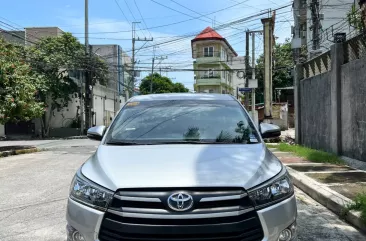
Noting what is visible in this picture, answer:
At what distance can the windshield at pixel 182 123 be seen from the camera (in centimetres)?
388

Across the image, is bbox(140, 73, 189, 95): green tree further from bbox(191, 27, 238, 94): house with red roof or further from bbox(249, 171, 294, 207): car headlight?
bbox(249, 171, 294, 207): car headlight

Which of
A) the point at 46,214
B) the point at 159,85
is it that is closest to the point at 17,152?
the point at 46,214

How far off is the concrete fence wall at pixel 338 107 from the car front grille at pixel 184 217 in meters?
8.05

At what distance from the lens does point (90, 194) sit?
2.91 metres

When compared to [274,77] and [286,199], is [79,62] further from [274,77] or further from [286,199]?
[286,199]

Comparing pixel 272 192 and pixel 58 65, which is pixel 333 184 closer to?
pixel 272 192

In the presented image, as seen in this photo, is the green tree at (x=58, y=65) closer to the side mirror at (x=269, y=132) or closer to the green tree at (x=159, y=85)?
the side mirror at (x=269, y=132)

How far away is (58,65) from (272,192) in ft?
102

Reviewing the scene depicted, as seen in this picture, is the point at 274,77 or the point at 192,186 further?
the point at 274,77

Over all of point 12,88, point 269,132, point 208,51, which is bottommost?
point 269,132

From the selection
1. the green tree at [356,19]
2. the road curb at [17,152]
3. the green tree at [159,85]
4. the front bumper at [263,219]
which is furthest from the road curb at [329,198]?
the green tree at [159,85]

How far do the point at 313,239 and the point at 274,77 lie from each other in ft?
146

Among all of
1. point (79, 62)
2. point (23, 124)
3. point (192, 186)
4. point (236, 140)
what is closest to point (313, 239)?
point (236, 140)

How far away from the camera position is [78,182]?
313 cm
